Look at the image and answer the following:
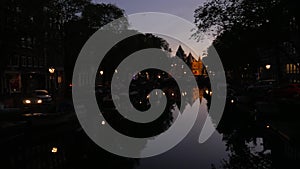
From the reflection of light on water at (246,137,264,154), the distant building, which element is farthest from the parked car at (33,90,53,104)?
the reflection of light on water at (246,137,264,154)

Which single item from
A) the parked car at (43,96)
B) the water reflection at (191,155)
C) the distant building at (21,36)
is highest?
the distant building at (21,36)

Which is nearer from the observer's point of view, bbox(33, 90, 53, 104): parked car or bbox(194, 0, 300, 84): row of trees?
bbox(194, 0, 300, 84): row of trees

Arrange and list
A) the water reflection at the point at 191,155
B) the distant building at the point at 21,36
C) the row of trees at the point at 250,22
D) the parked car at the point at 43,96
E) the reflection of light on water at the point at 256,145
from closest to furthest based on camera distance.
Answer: the water reflection at the point at 191,155 < the reflection of light on water at the point at 256,145 < the row of trees at the point at 250,22 < the distant building at the point at 21,36 < the parked car at the point at 43,96

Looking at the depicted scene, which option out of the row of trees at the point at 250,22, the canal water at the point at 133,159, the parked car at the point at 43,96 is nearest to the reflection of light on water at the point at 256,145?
the canal water at the point at 133,159

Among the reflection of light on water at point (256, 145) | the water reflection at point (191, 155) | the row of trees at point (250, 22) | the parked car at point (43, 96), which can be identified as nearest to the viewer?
the water reflection at point (191, 155)

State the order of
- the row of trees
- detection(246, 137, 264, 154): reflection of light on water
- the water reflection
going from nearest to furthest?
1. the water reflection
2. detection(246, 137, 264, 154): reflection of light on water
3. the row of trees

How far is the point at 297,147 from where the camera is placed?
14797 millimetres

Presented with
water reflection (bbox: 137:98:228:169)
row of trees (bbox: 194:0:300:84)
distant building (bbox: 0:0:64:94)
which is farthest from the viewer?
distant building (bbox: 0:0:64:94)

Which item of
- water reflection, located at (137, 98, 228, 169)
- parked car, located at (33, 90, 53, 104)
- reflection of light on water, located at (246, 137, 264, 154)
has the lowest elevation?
water reflection, located at (137, 98, 228, 169)

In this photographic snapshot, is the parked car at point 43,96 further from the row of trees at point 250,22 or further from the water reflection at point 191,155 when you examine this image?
the water reflection at point 191,155

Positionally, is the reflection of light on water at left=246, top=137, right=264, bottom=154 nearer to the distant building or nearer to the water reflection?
the water reflection

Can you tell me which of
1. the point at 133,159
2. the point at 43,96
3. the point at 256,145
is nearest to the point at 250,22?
the point at 256,145

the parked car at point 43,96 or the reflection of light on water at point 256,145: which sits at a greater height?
the parked car at point 43,96

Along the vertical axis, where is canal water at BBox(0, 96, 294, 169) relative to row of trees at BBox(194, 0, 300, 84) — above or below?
below
